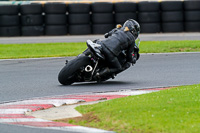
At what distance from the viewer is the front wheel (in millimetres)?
11156

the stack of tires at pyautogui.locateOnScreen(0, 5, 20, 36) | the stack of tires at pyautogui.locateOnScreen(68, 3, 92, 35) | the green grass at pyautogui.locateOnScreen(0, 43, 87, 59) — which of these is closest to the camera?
the green grass at pyautogui.locateOnScreen(0, 43, 87, 59)

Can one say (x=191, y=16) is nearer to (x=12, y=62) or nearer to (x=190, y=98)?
(x=12, y=62)

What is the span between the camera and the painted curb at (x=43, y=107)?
7.39m

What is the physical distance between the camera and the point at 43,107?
8.89m

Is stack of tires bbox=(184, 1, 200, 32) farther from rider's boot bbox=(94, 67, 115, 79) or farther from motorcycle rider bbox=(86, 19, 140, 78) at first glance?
rider's boot bbox=(94, 67, 115, 79)

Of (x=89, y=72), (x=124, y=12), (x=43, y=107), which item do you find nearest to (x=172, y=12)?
(x=124, y=12)

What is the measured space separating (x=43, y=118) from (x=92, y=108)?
772 millimetres

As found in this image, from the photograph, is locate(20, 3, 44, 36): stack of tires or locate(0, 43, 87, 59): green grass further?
locate(20, 3, 44, 36): stack of tires

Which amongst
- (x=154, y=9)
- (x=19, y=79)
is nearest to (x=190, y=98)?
(x=19, y=79)

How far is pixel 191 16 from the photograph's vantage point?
2391 centimetres

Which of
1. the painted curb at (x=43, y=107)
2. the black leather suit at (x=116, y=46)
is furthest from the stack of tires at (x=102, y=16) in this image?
the painted curb at (x=43, y=107)

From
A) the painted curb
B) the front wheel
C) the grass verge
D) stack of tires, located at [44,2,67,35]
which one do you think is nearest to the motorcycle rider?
the front wheel

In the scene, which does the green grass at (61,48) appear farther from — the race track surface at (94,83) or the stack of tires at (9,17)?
the stack of tires at (9,17)

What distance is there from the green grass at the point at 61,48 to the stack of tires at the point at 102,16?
9.65 feet
